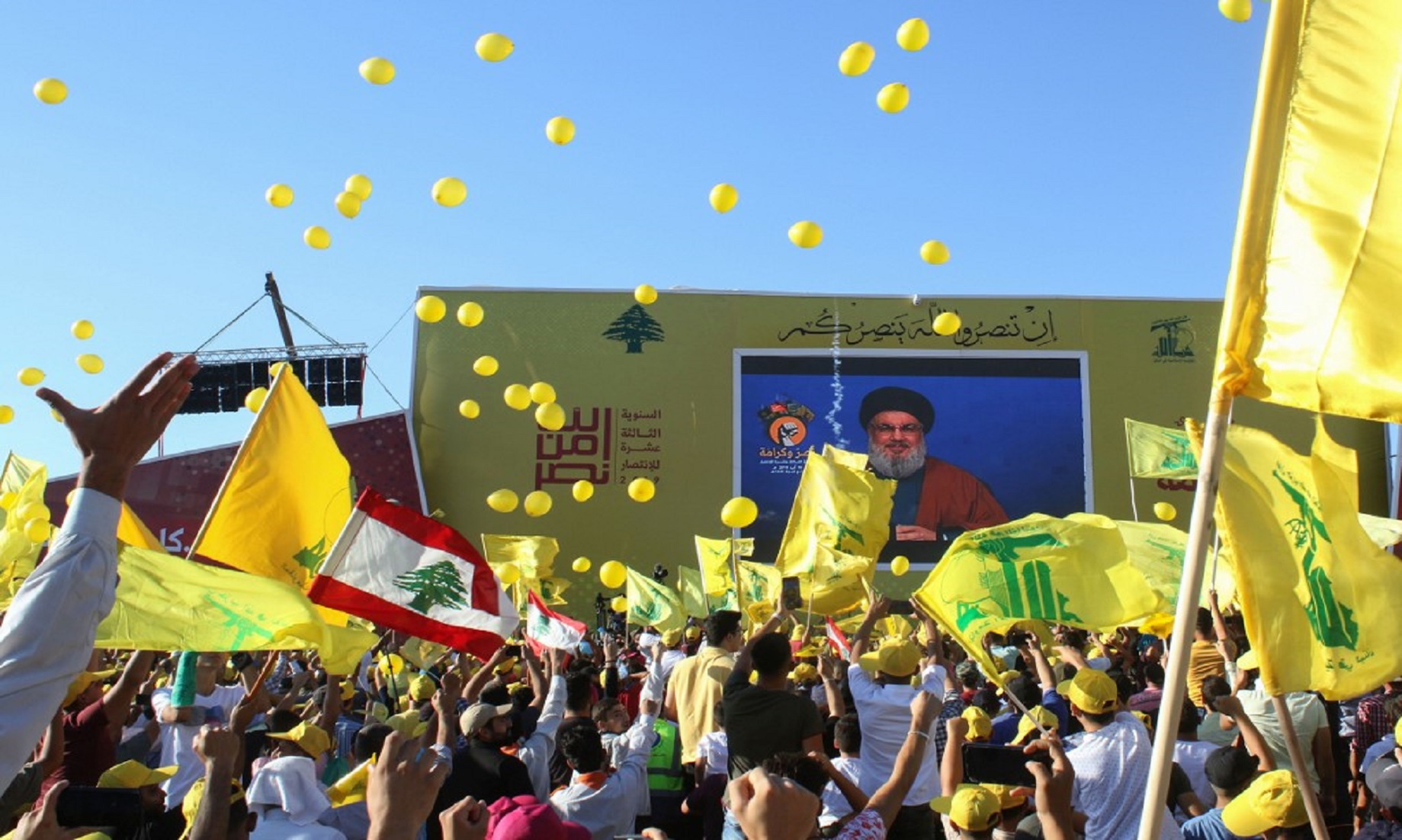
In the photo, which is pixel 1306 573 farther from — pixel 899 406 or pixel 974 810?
pixel 899 406

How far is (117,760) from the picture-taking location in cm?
582

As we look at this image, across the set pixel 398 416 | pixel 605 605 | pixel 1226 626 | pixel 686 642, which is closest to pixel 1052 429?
pixel 605 605

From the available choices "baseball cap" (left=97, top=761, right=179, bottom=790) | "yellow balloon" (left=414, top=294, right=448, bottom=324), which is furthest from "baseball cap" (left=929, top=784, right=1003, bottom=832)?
"yellow balloon" (left=414, top=294, right=448, bottom=324)

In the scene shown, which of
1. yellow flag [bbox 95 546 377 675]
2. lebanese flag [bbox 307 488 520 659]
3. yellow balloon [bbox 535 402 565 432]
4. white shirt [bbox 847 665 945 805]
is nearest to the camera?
yellow flag [bbox 95 546 377 675]

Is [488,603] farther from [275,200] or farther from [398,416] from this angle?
[398,416]

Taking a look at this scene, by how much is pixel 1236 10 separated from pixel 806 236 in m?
3.70

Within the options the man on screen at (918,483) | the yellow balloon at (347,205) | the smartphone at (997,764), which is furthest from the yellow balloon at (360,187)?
the man on screen at (918,483)

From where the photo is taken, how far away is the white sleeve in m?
1.85

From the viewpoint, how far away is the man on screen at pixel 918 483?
27266 mm

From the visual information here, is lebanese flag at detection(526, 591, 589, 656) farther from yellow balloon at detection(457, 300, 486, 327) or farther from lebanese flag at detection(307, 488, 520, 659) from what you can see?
yellow balloon at detection(457, 300, 486, 327)

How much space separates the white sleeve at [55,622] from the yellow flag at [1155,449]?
9.56m

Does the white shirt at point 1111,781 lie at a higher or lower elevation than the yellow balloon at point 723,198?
lower

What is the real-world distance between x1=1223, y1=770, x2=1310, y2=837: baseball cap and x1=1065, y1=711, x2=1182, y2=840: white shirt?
2.68ft

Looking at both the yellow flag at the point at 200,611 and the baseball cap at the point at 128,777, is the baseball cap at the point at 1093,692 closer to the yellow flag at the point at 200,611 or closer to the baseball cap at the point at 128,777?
the yellow flag at the point at 200,611
